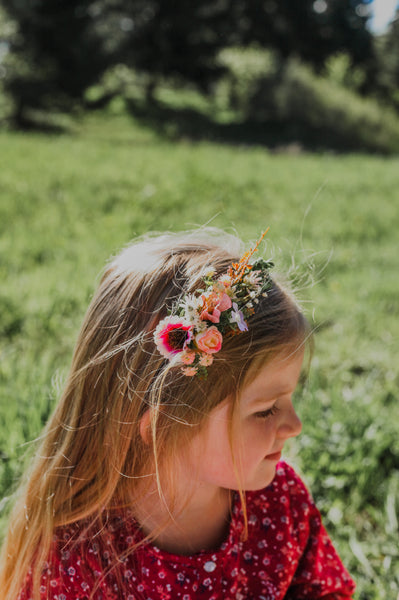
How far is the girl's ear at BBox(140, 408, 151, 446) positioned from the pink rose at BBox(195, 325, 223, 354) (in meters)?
0.21

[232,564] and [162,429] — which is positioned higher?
[162,429]

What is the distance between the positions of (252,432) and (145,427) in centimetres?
22

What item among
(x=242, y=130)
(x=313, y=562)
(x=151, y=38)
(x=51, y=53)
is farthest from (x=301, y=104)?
(x=313, y=562)

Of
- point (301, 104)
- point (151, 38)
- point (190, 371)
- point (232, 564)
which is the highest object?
point (151, 38)

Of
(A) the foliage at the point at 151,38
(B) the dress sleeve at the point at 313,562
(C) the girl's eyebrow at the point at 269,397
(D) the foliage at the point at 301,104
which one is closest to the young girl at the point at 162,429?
(C) the girl's eyebrow at the point at 269,397

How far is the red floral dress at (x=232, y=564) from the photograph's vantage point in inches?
47.0

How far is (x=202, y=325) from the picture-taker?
1006mm

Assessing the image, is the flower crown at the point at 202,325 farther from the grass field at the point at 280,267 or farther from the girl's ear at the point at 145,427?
the grass field at the point at 280,267

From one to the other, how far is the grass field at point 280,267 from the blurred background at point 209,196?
1cm

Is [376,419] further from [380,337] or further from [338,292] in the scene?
[338,292]

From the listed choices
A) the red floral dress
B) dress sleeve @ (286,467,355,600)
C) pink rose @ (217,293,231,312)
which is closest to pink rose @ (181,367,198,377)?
pink rose @ (217,293,231,312)

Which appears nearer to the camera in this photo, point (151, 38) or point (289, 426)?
point (289, 426)

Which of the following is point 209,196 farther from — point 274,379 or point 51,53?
point 51,53

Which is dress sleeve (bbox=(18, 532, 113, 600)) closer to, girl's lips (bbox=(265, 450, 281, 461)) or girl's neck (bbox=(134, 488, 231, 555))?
girl's neck (bbox=(134, 488, 231, 555))
